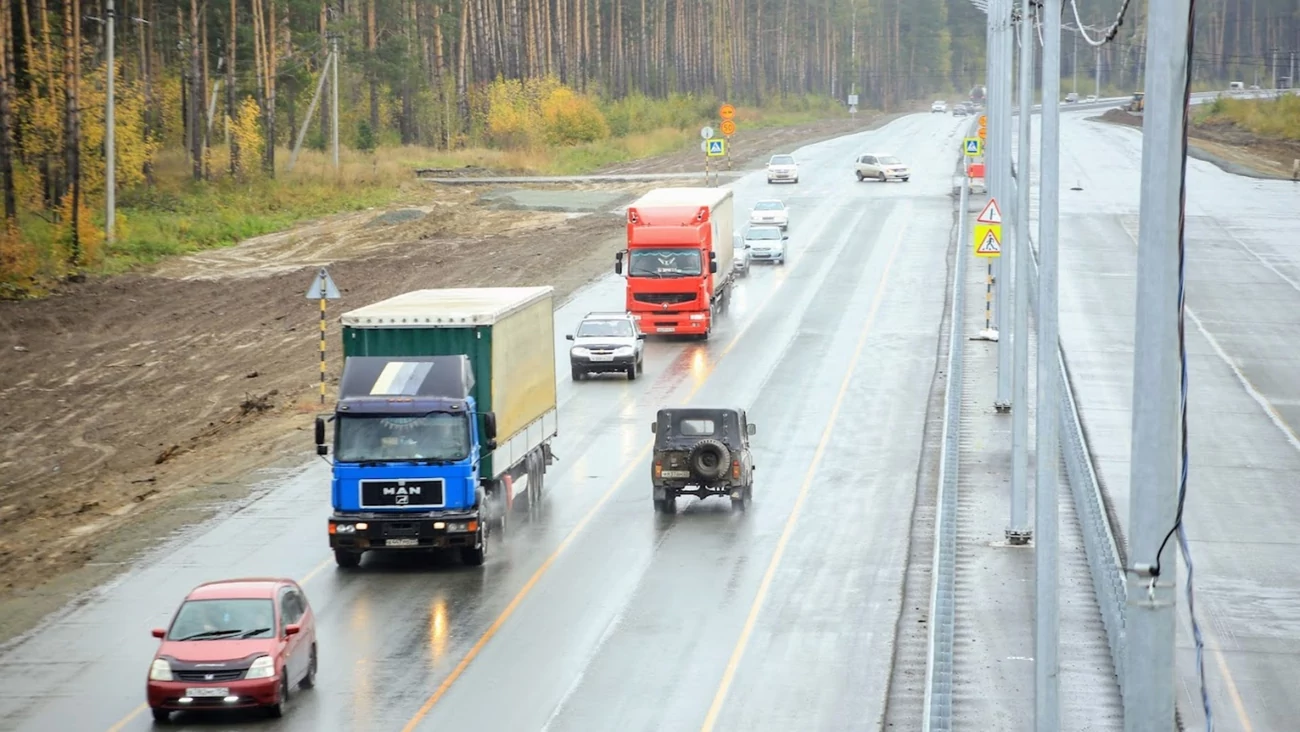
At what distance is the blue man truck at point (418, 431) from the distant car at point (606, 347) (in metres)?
15.0

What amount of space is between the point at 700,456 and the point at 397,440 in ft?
20.0

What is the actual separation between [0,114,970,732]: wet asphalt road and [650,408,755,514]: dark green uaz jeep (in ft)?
1.54

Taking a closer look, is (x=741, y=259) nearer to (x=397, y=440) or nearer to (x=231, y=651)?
(x=397, y=440)

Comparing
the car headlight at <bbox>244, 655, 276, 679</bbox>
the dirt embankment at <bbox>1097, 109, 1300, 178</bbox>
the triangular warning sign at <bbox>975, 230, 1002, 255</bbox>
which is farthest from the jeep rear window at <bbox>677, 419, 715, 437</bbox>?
the dirt embankment at <bbox>1097, 109, 1300, 178</bbox>

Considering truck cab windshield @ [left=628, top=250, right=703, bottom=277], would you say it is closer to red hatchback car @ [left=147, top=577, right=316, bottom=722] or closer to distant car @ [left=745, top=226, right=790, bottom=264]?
distant car @ [left=745, top=226, right=790, bottom=264]

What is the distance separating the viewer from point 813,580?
24609 millimetres

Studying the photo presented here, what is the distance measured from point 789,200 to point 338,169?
23207mm

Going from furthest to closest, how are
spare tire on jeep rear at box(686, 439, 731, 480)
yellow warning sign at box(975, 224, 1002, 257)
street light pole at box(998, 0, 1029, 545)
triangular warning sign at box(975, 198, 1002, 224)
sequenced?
1. triangular warning sign at box(975, 198, 1002, 224)
2. yellow warning sign at box(975, 224, 1002, 257)
3. spare tire on jeep rear at box(686, 439, 731, 480)
4. street light pole at box(998, 0, 1029, 545)

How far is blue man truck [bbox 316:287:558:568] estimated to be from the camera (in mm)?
24406

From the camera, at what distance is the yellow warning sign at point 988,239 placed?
33250 mm

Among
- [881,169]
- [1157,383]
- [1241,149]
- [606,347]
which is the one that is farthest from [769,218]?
[1157,383]

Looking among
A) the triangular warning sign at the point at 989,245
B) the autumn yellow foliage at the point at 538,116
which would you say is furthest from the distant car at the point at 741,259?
the autumn yellow foliage at the point at 538,116

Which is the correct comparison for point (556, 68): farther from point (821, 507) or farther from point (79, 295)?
point (821, 507)

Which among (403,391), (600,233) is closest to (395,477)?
(403,391)
